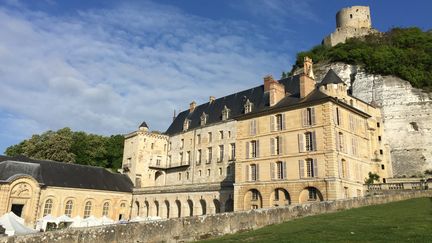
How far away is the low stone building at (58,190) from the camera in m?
34.3

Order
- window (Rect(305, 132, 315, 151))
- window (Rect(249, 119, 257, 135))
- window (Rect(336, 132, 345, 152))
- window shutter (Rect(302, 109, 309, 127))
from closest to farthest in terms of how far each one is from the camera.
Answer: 1. window (Rect(336, 132, 345, 152))
2. window (Rect(305, 132, 315, 151))
3. window shutter (Rect(302, 109, 309, 127))
4. window (Rect(249, 119, 257, 135))

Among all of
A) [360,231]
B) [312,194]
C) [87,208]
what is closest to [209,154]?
[87,208]

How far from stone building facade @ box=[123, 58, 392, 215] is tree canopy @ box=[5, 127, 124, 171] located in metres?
15.3

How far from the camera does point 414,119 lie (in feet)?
127

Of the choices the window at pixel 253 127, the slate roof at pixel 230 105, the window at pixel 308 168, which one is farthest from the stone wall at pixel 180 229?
the slate roof at pixel 230 105

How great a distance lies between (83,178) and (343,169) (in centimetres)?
2914

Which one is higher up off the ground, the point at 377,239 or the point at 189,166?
the point at 189,166

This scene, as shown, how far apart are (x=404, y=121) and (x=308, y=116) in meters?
19.4

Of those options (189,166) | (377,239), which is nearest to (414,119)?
(189,166)

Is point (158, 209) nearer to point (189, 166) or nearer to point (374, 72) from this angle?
point (189, 166)

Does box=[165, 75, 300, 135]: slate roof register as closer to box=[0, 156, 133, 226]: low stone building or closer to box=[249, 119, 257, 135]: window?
box=[249, 119, 257, 135]: window

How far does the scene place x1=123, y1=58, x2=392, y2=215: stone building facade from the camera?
24562 millimetres

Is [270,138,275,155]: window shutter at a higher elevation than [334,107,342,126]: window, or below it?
below

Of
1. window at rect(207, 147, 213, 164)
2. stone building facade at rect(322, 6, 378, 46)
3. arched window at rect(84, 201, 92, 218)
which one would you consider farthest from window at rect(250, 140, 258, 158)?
stone building facade at rect(322, 6, 378, 46)
